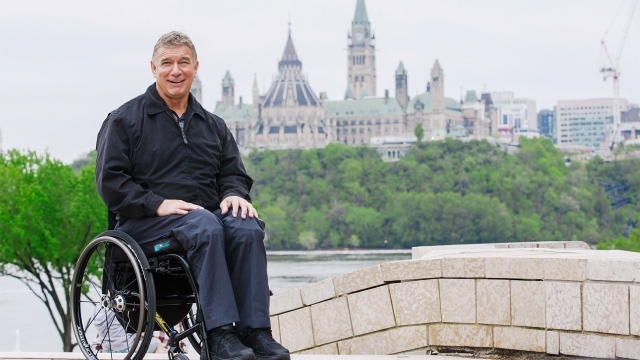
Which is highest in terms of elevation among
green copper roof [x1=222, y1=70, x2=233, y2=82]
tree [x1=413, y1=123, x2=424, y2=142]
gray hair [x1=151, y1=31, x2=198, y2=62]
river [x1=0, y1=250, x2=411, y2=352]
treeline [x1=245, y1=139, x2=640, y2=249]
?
green copper roof [x1=222, y1=70, x2=233, y2=82]

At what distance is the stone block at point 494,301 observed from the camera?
5285mm

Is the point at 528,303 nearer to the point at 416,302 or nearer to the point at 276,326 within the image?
the point at 416,302

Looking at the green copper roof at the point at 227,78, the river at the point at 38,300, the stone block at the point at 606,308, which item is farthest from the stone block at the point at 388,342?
the green copper roof at the point at 227,78

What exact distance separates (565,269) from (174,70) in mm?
1903

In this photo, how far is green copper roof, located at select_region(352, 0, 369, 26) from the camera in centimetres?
16900

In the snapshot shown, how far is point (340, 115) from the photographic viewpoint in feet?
464

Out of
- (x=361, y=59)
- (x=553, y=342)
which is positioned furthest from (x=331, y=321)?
(x=361, y=59)

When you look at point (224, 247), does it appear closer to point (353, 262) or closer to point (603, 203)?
point (353, 262)

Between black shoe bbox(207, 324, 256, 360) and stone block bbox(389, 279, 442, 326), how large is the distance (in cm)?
178

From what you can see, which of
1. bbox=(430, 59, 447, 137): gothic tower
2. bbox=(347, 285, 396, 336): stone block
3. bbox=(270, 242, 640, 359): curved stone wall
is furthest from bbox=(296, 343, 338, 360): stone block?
bbox=(430, 59, 447, 137): gothic tower

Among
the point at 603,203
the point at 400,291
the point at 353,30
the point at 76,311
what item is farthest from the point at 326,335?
the point at 353,30

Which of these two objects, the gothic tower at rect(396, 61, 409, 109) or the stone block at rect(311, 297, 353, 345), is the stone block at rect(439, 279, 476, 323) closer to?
the stone block at rect(311, 297, 353, 345)

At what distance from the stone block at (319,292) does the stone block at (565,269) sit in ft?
4.37

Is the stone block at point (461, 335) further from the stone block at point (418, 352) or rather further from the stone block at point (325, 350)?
the stone block at point (325, 350)
